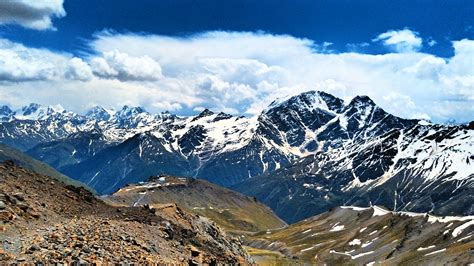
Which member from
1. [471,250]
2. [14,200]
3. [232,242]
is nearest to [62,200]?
[14,200]

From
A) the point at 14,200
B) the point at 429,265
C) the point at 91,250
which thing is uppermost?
the point at 14,200

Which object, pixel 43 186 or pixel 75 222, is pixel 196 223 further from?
pixel 75 222

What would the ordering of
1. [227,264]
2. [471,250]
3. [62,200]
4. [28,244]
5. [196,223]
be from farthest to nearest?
[471,250] → [196,223] → [227,264] → [62,200] → [28,244]

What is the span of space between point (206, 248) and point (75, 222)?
87.0 feet

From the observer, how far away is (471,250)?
168m

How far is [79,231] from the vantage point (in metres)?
53.8

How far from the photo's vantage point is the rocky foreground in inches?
1791

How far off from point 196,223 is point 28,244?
5164 centimetres

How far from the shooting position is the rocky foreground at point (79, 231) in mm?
45500

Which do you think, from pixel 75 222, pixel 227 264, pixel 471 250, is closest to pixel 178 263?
pixel 75 222

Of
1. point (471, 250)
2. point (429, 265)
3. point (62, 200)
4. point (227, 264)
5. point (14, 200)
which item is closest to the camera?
point (14, 200)

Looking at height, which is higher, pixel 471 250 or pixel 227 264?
pixel 227 264

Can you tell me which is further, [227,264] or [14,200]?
[227,264]

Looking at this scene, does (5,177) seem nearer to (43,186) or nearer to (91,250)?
(43,186)
